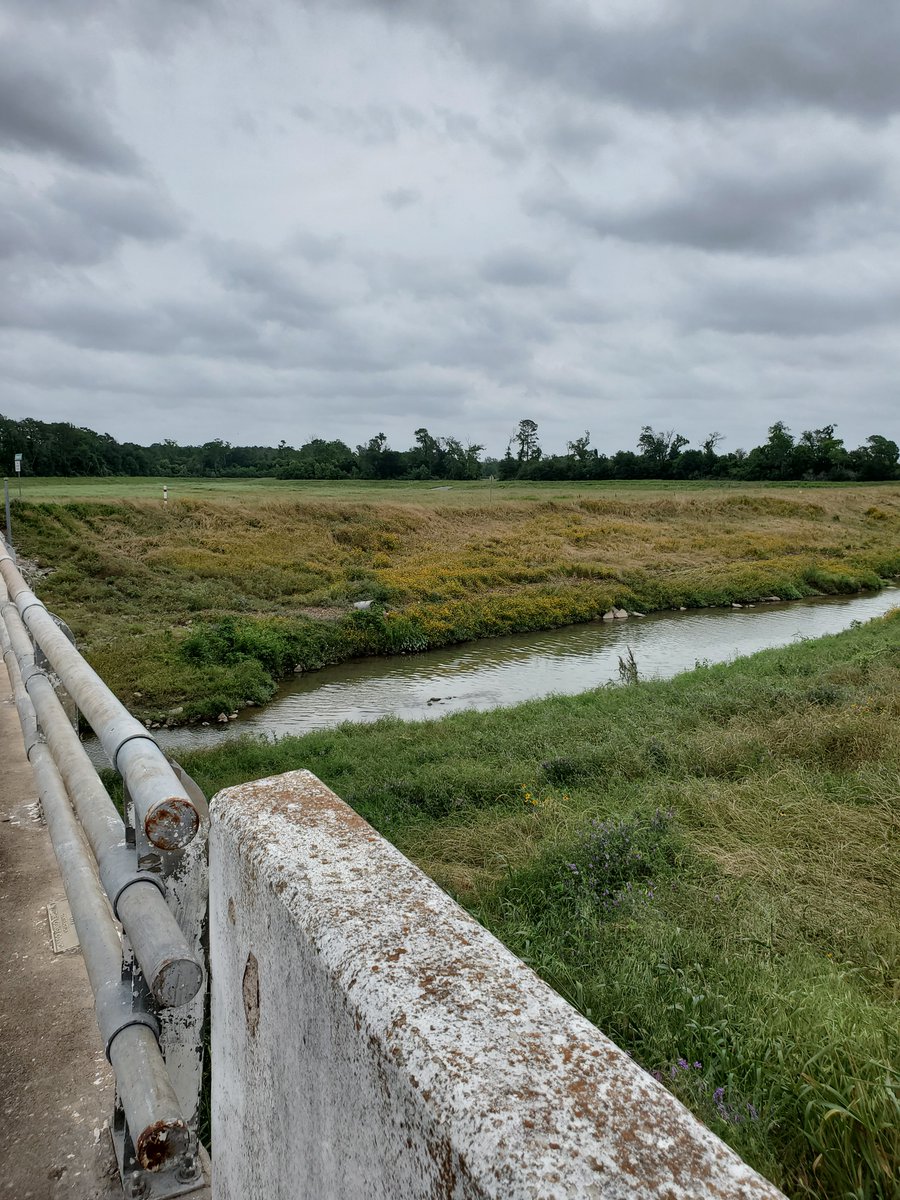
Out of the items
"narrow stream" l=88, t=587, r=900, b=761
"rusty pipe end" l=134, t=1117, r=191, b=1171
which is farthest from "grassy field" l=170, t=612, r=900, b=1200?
"narrow stream" l=88, t=587, r=900, b=761

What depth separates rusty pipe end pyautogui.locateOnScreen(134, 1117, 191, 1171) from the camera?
141 centimetres

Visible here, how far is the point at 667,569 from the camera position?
31625 mm

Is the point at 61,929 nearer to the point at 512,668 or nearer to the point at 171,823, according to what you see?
the point at 171,823

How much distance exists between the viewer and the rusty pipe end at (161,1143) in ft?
4.61

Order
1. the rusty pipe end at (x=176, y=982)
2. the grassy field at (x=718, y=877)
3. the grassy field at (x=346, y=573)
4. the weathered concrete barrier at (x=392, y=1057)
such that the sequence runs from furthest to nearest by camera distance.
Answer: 1. the grassy field at (x=346, y=573)
2. the grassy field at (x=718, y=877)
3. the rusty pipe end at (x=176, y=982)
4. the weathered concrete barrier at (x=392, y=1057)

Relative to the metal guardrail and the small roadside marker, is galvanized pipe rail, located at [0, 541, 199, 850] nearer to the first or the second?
the metal guardrail

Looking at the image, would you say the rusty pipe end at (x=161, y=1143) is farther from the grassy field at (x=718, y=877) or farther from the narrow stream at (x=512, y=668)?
the narrow stream at (x=512, y=668)

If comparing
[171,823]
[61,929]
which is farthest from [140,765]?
[61,929]

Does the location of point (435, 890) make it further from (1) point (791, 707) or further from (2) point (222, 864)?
(1) point (791, 707)

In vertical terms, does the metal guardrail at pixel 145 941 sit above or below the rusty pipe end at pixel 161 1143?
above

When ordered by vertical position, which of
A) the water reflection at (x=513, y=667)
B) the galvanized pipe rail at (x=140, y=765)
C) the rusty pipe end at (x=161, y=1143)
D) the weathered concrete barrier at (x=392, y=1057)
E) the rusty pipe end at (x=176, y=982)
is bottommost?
the water reflection at (x=513, y=667)

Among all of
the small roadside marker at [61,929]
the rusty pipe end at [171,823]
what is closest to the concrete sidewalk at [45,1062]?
the small roadside marker at [61,929]

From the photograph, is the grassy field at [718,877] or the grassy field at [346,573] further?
the grassy field at [346,573]

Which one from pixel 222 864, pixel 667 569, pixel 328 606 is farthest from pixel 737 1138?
pixel 667 569
